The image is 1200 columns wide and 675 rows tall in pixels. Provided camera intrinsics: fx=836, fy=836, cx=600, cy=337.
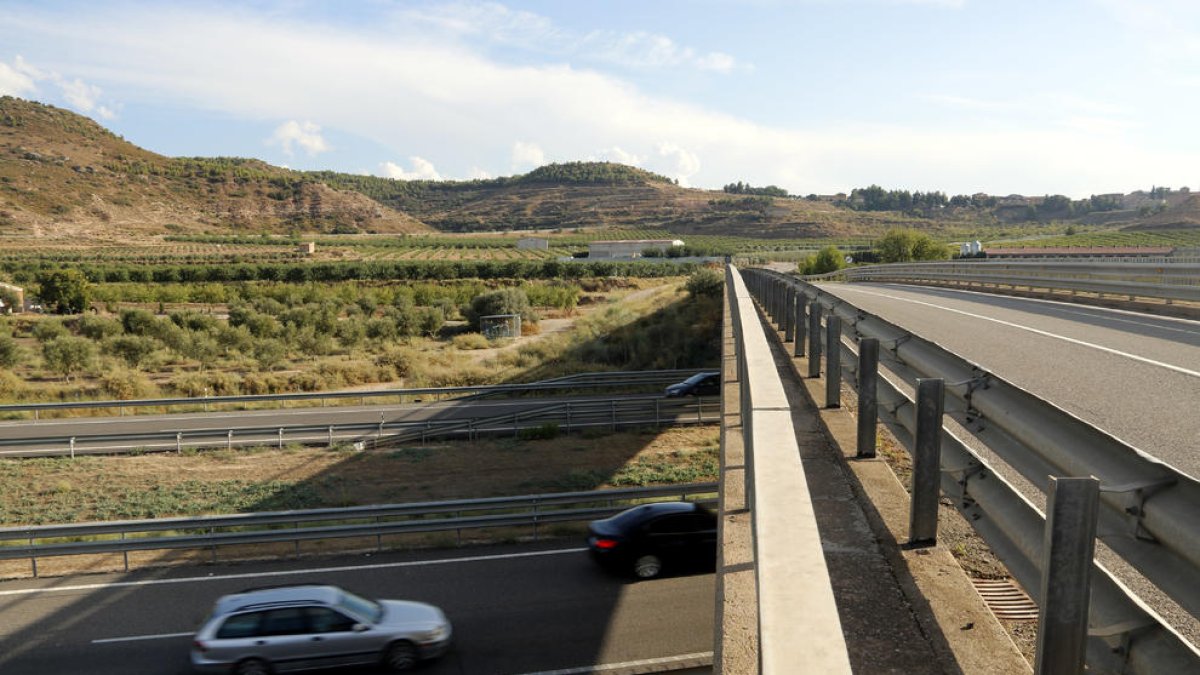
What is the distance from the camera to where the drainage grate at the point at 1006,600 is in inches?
122

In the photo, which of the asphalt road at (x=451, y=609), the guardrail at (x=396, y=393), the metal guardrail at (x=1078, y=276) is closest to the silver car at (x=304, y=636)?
the asphalt road at (x=451, y=609)

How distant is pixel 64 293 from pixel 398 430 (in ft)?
153

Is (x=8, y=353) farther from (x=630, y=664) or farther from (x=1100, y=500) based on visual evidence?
(x=1100, y=500)

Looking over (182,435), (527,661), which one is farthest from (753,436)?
(182,435)

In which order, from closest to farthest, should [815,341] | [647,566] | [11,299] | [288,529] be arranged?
[815,341] → [647,566] → [288,529] → [11,299]

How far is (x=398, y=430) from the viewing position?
26.1m

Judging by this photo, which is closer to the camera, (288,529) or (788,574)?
(788,574)

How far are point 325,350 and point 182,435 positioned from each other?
21.6 meters

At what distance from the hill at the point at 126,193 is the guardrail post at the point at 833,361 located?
126 metres

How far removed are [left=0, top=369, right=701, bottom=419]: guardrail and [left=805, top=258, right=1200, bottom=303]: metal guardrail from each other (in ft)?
35.4

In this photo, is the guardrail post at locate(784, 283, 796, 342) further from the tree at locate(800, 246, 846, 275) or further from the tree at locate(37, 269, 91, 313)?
the tree at locate(37, 269, 91, 313)

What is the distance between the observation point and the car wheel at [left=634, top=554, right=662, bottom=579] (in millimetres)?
12711

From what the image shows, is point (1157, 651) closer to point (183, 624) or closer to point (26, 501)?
point (183, 624)

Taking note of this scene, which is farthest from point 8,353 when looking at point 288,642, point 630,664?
point 630,664
